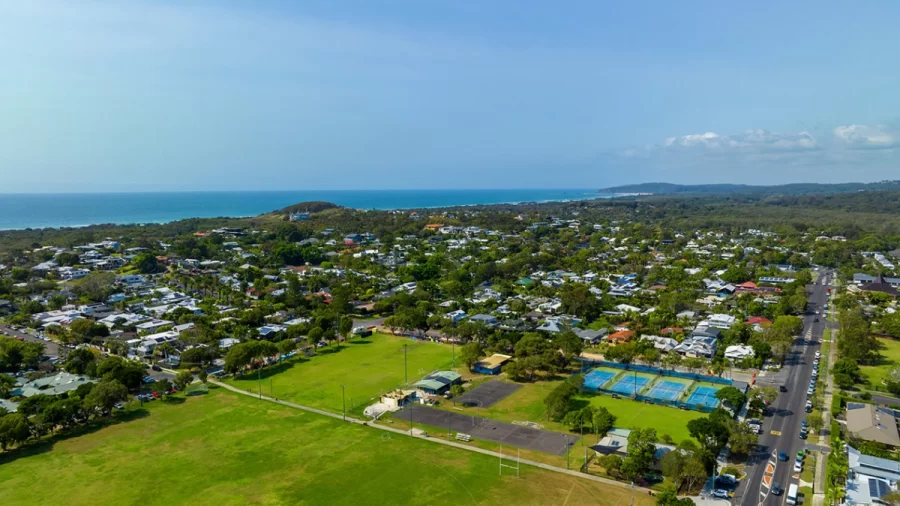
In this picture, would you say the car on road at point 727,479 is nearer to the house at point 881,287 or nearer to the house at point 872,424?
the house at point 872,424

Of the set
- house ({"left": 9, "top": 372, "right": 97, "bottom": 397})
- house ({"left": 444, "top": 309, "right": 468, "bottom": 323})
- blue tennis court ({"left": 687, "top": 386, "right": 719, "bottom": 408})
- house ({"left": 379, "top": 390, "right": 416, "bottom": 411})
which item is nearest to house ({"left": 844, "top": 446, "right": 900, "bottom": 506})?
blue tennis court ({"left": 687, "top": 386, "right": 719, "bottom": 408})

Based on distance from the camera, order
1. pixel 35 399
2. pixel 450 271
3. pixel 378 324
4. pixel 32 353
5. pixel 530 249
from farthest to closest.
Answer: pixel 530 249, pixel 450 271, pixel 378 324, pixel 32 353, pixel 35 399

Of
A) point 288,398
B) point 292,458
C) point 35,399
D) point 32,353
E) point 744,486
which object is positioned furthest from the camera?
point 32,353

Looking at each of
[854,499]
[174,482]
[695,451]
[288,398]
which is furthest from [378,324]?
[854,499]

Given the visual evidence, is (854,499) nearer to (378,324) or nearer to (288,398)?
(288,398)

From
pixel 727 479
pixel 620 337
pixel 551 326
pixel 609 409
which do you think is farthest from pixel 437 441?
pixel 620 337

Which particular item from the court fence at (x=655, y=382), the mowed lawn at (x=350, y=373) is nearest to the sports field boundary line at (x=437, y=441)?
the mowed lawn at (x=350, y=373)

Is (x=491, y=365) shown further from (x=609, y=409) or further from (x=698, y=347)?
(x=698, y=347)
